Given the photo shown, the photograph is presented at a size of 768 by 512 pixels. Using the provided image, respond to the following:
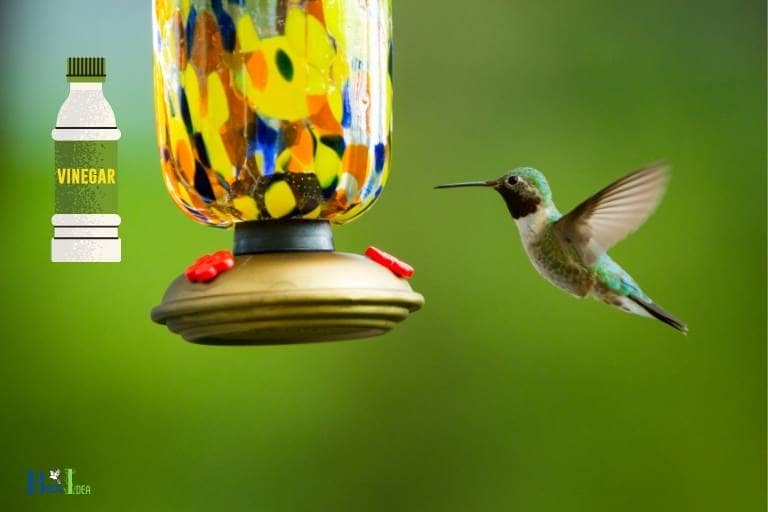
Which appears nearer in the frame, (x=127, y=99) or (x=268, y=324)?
(x=268, y=324)

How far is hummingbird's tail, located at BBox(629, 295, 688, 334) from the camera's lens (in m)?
2.55

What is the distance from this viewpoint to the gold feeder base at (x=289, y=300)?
144 centimetres

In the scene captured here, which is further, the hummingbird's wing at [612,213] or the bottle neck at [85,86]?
the bottle neck at [85,86]

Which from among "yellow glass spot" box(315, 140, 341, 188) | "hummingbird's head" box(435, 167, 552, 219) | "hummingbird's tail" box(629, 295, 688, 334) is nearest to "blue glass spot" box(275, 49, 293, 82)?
"yellow glass spot" box(315, 140, 341, 188)

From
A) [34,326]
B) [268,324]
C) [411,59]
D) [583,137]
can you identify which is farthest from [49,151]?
[268,324]

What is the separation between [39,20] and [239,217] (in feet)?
7.02

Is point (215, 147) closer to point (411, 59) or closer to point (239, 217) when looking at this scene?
point (239, 217)

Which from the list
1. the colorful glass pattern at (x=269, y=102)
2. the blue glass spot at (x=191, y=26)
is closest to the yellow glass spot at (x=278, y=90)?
the colorful glass pattern at (x=269, y=102)

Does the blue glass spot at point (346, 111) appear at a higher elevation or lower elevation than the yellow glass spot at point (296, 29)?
lower

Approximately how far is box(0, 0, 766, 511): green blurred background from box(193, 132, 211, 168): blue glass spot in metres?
1.93

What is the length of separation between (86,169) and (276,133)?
2.08 metres

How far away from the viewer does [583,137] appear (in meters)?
3.62

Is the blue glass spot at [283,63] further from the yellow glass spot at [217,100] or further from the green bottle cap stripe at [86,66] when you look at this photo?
the green bottle cap stripe at [86,66]

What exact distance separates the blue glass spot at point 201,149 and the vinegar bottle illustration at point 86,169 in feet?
6.38
